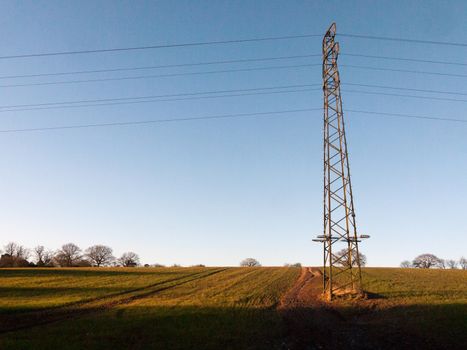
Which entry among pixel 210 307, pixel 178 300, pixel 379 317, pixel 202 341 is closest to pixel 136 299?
pixel 178 300

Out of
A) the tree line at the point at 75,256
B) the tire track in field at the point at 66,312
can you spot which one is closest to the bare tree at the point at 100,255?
the tree line at the point at 75,256

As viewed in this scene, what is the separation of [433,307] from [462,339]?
8.57 metres

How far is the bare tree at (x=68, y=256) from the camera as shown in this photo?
515ft

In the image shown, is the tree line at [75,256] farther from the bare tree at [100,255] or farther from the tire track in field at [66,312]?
the tire track in field at [66,312]

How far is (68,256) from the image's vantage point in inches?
6467

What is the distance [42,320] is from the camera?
26875 millimetres

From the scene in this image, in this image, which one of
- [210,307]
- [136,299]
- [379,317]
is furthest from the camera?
[136,299]

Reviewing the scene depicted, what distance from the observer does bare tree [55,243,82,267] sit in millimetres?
156875

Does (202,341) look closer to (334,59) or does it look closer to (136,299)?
(136,299)

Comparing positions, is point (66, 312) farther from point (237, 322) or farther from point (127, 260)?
point (127, 260)

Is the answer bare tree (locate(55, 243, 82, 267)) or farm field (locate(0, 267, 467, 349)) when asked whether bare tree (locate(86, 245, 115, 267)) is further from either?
farm field (locate(0, 267, 467, 349))

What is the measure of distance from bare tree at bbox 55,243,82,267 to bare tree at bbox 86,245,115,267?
217 inches

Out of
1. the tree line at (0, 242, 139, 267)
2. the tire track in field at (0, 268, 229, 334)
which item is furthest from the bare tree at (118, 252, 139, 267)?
the tire track in field at (0, 268, 229, 334)

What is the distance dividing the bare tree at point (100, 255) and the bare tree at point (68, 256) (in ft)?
18.1
